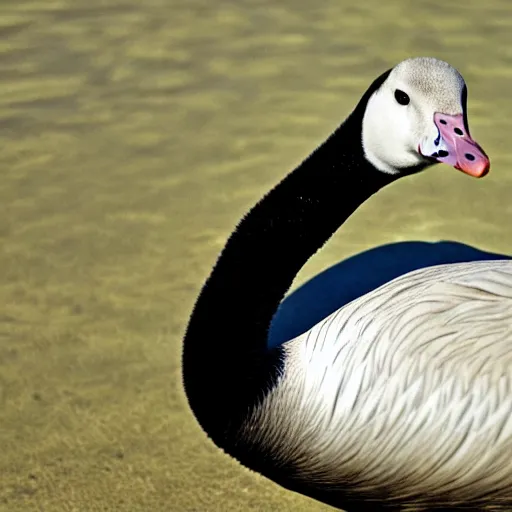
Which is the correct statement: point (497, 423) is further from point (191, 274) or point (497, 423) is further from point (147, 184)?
point (147, 184)

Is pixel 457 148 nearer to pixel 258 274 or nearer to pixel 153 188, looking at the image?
pixel 258 274

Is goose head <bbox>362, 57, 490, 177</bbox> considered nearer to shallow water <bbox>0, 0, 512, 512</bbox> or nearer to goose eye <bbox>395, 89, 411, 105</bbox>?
goose eye <bbox>395, 89, 411, 105</bbox>

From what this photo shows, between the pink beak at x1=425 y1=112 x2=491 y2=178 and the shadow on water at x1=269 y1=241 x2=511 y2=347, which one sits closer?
the pink beak at x1=425 y1=112 x2=491 y2=178

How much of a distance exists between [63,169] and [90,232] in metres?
0.58

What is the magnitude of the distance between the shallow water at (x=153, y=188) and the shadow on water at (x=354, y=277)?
77 mm

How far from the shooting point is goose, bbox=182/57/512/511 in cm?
240

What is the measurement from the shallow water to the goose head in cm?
120

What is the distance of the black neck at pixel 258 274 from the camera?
2.48m

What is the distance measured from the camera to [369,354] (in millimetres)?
2547

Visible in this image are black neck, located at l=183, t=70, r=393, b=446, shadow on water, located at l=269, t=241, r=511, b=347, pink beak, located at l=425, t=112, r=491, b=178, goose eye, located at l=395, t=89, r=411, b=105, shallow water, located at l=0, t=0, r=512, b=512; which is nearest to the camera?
pink beak, located at l=425, t=112, r=491, b=178

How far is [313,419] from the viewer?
260 centimetres

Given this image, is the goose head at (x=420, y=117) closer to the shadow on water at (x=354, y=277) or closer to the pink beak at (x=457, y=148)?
the pink beak at (x=457, y=148)

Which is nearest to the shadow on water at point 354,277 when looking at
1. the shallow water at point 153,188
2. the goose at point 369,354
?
the shallow water at point 153,188

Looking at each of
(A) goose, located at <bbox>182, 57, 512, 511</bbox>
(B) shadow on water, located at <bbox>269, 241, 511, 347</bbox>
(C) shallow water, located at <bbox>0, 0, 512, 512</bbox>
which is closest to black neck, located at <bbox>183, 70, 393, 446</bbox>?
(A) goose, located at <bbox>182, 57, 512, 511</bbox>
